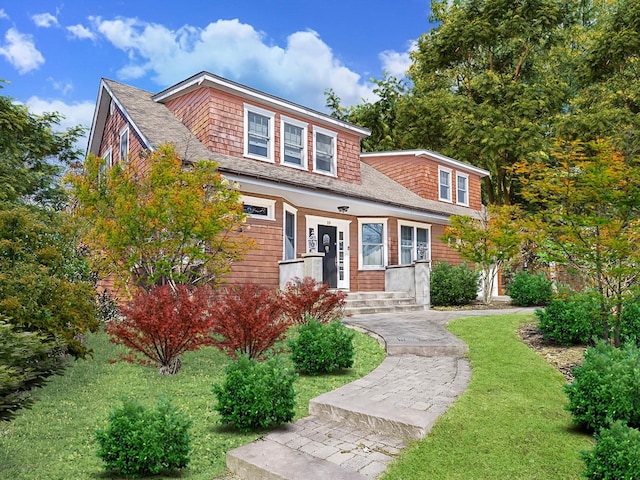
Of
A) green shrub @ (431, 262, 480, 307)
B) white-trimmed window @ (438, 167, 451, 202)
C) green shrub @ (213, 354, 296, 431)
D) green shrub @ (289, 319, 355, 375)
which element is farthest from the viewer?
white-trimmed window @ (438, 167, 451, 202)

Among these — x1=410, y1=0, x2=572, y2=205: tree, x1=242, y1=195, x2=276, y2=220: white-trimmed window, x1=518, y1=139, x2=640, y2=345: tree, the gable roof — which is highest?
x1=410, y1=0, x2=572, y2=205: tree

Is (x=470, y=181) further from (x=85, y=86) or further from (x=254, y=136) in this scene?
(x=85, y=86)

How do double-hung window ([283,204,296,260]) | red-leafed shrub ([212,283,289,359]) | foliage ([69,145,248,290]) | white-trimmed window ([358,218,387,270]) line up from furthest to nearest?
white-trimmed window ([358,218,387,270]) < double-hung window ([283,204,296,260]) < foliage ([69,145,248,290]) < red-leafed shrub ([212,283,289,359])

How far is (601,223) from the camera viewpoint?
255 inches

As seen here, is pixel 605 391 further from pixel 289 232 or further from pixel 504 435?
pixel 289 232

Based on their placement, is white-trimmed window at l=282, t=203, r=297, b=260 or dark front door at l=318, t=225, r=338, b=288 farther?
dark front door at l=318, t=225, r=338, b=288

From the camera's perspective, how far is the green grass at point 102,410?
3.90 metres

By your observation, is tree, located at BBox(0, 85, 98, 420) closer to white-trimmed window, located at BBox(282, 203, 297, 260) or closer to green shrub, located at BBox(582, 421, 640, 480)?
green shrub, located at BBox(582, 421, 640, 480)

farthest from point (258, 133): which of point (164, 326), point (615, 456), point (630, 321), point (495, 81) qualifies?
point (495, 81)

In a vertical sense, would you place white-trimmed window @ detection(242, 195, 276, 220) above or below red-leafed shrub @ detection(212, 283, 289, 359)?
above

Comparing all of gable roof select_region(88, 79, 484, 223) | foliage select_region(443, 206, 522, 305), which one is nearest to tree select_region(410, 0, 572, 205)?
gable roof select_region(88, 79, 484, 223)

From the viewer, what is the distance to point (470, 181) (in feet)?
73.3

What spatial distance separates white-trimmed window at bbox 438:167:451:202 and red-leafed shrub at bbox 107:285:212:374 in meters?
15.9

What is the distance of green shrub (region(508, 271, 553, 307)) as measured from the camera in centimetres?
1447
